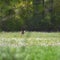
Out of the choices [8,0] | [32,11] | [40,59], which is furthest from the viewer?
[40,59]

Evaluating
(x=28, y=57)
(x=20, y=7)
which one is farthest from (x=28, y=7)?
(x=28, y=57)

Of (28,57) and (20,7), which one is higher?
(20,7)

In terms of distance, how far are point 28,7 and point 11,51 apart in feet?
0.75

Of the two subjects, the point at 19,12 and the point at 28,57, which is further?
the point at 28,57

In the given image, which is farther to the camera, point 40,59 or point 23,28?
point 40,59

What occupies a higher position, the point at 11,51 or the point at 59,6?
the point at 59,6

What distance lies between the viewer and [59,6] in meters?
1.24

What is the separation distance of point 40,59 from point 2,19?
Result: 0.99ft

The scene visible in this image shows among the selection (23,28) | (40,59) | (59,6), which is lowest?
(40,59)

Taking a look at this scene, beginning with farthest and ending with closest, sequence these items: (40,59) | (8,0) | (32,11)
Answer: (40,59) → (8,0) → (32,11)

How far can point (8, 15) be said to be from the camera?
121 cm

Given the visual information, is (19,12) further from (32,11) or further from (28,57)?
(28,57)

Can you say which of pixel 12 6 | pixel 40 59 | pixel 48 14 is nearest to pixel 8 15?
pixel 12 6

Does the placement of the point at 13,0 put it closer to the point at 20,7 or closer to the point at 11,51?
the point at 20,7
